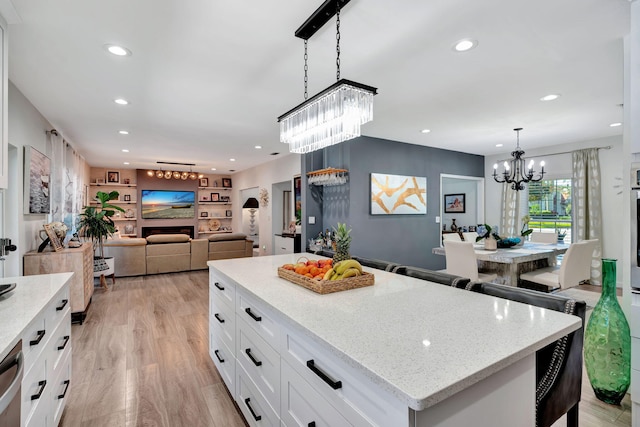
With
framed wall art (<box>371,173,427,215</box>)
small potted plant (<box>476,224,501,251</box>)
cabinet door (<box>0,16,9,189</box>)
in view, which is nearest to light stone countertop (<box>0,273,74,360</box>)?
cabinet door (<box>0,16,9,189</box>)

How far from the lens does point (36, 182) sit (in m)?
3.40

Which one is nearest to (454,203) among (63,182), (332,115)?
(332,115)

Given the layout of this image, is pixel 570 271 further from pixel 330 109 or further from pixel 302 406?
pixel 302 406

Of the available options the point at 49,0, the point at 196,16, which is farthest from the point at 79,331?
the point at 196,16

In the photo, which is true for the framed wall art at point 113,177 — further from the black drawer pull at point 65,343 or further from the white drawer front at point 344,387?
the white drawer front at point 344,387

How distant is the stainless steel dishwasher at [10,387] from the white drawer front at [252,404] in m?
0.96

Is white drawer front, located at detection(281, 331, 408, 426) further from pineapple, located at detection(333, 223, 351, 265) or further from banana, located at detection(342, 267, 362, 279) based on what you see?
pineapple, located at detection(333, 223, 351, 265)

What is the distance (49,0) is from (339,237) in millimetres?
2169

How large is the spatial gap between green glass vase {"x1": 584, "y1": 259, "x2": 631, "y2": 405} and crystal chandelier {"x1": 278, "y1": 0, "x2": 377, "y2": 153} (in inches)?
71.1

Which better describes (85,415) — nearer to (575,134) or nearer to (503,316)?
(503,316)

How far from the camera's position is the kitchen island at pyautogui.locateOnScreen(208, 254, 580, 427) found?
0.86 m

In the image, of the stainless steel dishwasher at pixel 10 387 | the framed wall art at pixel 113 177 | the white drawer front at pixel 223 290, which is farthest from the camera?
the framed wall art at pixel 113 177

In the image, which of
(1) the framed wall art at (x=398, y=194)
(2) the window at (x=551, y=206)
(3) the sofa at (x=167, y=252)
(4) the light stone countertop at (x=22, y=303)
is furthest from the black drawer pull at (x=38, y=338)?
(2) the window at (x=551, y=206)

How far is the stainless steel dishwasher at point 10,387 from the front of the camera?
1.00 metres
